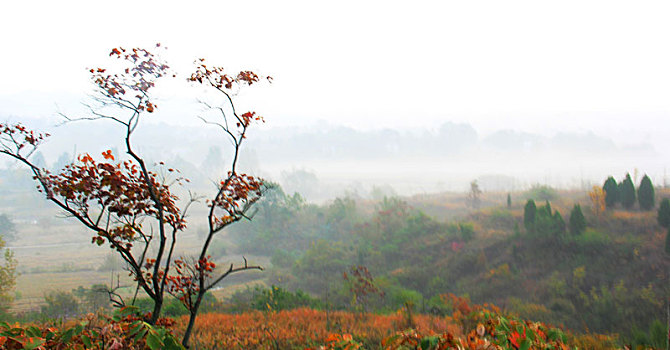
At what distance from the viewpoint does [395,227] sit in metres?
20.1

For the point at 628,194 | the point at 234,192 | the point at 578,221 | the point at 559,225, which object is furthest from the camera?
the point at 628,194

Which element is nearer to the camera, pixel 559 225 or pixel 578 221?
pixel 578 221

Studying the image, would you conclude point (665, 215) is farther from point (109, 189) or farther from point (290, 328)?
point (109, 189)

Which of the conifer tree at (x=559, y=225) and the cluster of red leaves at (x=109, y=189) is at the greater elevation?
the cluster of red leaves at (x=109, y=189)

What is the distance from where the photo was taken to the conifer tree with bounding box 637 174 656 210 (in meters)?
13.1

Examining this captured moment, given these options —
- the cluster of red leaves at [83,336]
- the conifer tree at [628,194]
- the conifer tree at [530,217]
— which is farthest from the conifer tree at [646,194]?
the cluster of red leaves at [83,336]

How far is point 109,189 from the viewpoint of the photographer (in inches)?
142

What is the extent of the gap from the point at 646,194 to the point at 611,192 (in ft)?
3.46

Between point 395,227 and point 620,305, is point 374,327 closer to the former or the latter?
point 620,305

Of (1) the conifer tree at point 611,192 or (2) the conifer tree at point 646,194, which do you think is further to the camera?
(1) the conifer tree at point 611,192

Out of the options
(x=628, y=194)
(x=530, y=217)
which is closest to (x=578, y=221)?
(x=530, y=217)

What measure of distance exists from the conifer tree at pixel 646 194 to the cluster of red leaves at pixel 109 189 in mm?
15331

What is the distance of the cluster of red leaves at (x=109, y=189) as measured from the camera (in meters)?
3.46

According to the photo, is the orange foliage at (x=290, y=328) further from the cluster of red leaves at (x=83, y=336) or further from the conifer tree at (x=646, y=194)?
the conifer tree at (x=646, y=194)
